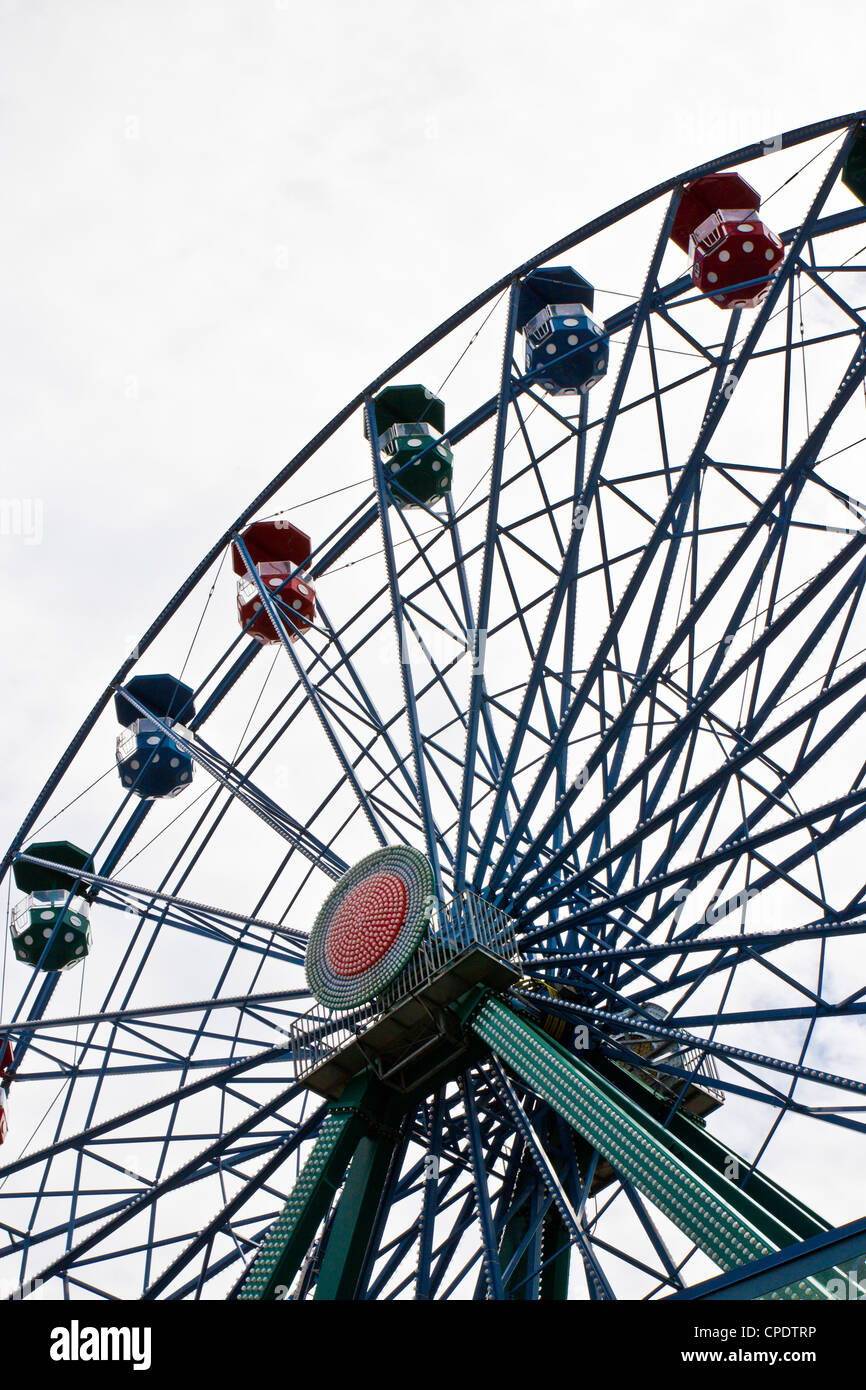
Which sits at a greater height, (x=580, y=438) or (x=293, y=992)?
(x=580, y=438)

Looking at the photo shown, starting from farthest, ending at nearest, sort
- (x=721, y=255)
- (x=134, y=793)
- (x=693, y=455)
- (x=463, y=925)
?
(x=134, y=793), (x=721, y=255), (x=463, y=925), (x=693, y=455)

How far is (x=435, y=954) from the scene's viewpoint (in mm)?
14414

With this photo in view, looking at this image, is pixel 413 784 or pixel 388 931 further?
pixel 413 784

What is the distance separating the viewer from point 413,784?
54.8 ft

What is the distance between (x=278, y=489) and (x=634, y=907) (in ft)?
27.6

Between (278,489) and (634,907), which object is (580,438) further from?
(634,907)

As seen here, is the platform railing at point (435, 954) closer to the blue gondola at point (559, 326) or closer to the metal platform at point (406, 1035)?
the metal platform at point (406, 1035)

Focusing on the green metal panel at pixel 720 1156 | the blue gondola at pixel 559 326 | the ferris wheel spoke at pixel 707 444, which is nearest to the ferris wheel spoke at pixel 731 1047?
the green metal panel at pixel 720 1156

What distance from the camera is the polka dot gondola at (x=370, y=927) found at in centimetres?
1466

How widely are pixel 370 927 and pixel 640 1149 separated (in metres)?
4.88

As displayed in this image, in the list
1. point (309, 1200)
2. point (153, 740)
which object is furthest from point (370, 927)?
point (153, 740)

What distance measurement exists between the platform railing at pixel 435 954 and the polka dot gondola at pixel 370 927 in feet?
0.50

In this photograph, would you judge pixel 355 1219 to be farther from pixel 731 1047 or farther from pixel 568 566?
pixel 568 566
